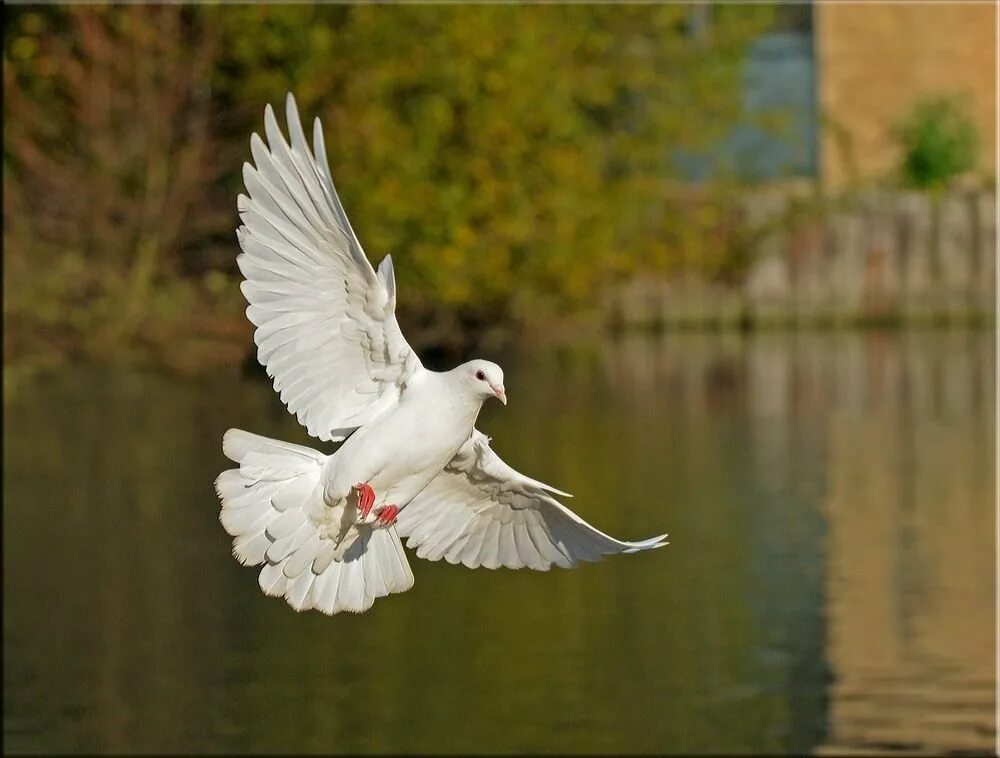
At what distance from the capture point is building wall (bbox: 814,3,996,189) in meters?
46.8

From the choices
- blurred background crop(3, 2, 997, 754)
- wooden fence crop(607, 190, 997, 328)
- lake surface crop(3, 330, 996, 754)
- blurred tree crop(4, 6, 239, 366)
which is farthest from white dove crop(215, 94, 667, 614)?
wooden fence crop(607, 190, 997, 328)

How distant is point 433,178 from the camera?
62.0ft

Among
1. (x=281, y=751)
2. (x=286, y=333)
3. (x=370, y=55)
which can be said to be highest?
(x=370, y=55)

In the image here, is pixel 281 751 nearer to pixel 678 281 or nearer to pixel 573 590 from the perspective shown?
pixel 573 590

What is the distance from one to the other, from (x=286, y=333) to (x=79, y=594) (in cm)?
2325

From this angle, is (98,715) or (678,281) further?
(678,281)

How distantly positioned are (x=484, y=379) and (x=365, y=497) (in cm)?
47

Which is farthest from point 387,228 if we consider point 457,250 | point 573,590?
point 573,590

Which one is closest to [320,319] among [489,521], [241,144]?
[489,521]

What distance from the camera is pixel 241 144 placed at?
18266 mm

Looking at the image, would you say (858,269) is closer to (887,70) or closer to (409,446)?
(887,70)

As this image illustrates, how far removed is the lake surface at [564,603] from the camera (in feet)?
86.5

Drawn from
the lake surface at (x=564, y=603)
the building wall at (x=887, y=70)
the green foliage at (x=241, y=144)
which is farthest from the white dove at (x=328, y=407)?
the building wall at (x=887, y=70)

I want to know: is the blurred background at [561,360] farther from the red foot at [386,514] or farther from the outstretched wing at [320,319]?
the red foot at [386,514]
